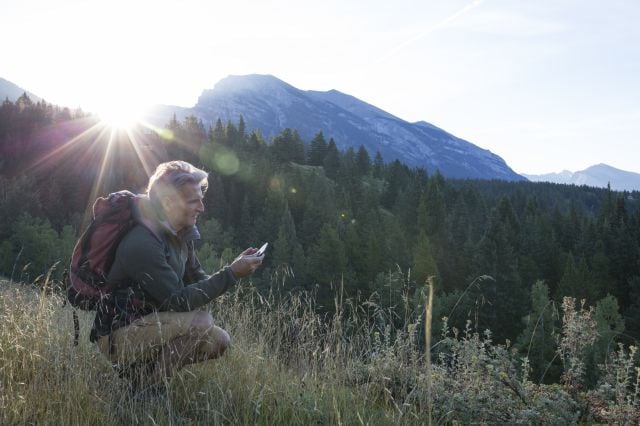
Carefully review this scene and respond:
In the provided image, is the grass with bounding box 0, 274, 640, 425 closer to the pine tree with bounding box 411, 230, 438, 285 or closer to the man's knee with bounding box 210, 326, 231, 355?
the man's knee with bounding box 210, 326, 231, 355

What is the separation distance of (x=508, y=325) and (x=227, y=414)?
4494cm

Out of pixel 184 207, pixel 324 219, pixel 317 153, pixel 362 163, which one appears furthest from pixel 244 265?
pixel 362 163

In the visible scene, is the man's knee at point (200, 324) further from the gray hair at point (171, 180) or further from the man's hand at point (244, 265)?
the gray hair at point (171, 180)

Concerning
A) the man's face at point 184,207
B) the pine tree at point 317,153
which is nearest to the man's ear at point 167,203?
the man's face at point 184,207

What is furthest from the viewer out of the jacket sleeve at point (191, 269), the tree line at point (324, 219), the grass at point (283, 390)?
the tree line at point (324, 219)

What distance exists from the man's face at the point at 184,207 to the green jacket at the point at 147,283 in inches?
4.8

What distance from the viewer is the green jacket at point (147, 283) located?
3.36 m

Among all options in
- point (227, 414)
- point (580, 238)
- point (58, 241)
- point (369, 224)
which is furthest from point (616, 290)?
point (227, 414)

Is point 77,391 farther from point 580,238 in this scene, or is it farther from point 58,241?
point 580,238

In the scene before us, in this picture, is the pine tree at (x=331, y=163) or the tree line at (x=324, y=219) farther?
the pine tree at (x=331, y=163)

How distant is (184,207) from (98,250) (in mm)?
665

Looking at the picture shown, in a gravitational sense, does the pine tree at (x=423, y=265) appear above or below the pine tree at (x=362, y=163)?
below

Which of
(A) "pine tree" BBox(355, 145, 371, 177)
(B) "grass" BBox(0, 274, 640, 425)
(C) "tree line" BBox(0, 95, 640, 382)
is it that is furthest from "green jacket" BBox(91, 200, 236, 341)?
(A) "pine tree" BBox(355, 145, 371, 177)

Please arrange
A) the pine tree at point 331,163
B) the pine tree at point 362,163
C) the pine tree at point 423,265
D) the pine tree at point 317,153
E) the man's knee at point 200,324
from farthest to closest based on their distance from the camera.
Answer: the pine tree at point 317,153 < the pine tree at point 362,163 < the pine tree at point 331,163 < the pine tree at point 423,265 < the man's knee at point 200,324
